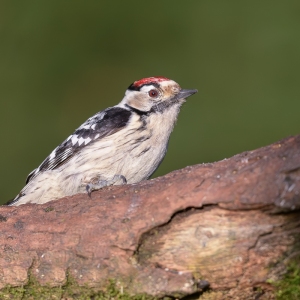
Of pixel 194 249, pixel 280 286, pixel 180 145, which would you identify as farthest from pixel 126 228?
pixel 180 145

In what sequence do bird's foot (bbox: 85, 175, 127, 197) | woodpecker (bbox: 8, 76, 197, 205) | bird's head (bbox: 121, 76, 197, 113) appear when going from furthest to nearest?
bird's head (bbox: 121, 76, 197, 113) → woodpecker (bbox: 8, 76, 197, 205) → bird's foot (bbox: 85, 175, 127, 197)

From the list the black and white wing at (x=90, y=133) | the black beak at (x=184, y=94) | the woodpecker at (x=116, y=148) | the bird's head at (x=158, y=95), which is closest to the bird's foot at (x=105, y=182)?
the woodpecker at (x=116, y=148)

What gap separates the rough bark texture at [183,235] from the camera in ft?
6.87

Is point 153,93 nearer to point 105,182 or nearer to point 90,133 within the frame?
point 90,133

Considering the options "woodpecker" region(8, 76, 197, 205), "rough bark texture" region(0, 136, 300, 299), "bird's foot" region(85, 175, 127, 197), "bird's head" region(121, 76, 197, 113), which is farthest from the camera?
"bird's head" region(121, 76, 197, 113)

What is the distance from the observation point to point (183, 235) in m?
2.22

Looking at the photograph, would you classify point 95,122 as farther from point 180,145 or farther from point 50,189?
point 180,145

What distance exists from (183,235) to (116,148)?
1.00 metres

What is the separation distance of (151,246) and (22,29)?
13.8ft

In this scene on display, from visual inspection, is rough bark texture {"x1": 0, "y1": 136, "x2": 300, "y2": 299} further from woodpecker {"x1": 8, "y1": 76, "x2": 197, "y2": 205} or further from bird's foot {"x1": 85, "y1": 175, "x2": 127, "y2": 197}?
woodpecker {"x1": 8, "y1": 76, "x2": 197, "y2": 205}

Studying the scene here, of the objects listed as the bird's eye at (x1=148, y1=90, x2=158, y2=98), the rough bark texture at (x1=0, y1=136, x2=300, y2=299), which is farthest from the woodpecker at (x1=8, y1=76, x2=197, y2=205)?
the rough bark texture at (x1=0, y1=136, x2=300, y2=299)

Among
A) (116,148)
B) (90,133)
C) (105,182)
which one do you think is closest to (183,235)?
(105,182)

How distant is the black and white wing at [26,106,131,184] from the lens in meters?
3.23

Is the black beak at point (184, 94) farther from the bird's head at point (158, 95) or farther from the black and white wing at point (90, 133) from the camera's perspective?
Answer: the black and white wing at point (90, 133)
